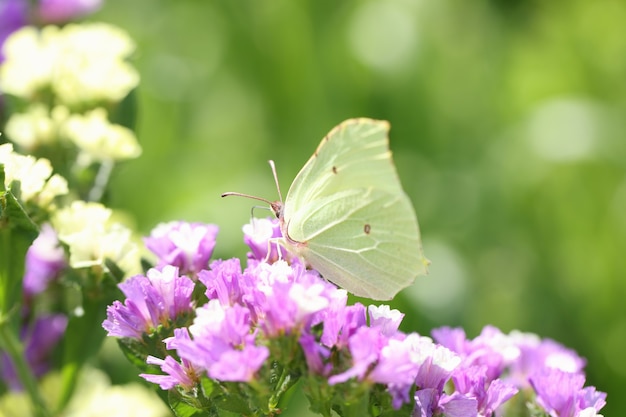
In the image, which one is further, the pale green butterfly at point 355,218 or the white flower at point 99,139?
the white flower at point 99,139

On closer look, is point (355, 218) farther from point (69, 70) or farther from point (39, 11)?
point (39, 11)

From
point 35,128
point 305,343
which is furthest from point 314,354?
point 35,128

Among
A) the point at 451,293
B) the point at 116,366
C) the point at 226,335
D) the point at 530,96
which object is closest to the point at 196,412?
the point at 226,335

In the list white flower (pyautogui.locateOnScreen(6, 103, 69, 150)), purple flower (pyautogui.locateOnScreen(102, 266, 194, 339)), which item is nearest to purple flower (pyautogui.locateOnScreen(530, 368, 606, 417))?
purple flower (pyautogui.locateOnScreen(102, 266, 194, 339))

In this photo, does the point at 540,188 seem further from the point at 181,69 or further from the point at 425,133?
the point at 181,69

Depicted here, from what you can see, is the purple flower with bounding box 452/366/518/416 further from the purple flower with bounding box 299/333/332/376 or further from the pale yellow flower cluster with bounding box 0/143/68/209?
the pale yellow flower cluster with bounding box 0/143/68/209

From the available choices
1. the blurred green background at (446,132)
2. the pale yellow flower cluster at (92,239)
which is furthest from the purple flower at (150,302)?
the blurred green background at (446,132)

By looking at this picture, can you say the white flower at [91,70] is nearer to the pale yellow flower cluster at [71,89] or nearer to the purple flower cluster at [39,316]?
the pale yellow flower cluster at [71,89]
